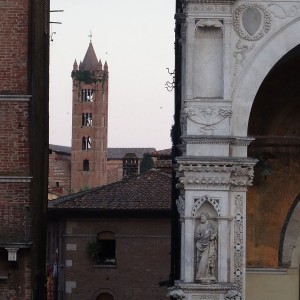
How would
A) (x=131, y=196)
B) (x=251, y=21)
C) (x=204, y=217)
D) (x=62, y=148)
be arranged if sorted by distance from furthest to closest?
(x=62, y=148)
(x=131, y=196)
(x=251, y=21)
(x=204, y=217)

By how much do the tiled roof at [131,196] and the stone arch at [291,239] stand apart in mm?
19330

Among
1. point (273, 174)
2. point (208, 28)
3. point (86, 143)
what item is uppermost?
point (86, 143)

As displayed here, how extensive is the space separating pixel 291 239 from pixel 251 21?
5.27 meters

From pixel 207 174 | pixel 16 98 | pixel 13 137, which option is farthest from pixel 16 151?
pixel 207 174

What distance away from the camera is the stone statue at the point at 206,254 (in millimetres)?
19703

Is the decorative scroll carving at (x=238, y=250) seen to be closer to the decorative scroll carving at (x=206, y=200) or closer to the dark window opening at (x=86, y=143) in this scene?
the decorative scroll carving at (x=206, y=200)

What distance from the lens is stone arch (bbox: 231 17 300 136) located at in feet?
65.8

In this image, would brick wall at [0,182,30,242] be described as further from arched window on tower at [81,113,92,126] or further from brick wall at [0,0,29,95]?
arched window on tower at [81,113,92,126]

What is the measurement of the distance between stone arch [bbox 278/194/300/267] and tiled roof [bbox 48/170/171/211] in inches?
761

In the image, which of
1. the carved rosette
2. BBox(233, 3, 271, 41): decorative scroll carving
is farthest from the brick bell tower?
the carved rosette

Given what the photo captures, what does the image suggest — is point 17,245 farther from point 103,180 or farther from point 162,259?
point 103,180

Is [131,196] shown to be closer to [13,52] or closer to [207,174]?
[13,52]

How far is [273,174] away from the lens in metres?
23.7

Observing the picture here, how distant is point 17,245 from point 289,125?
7.05 meters
